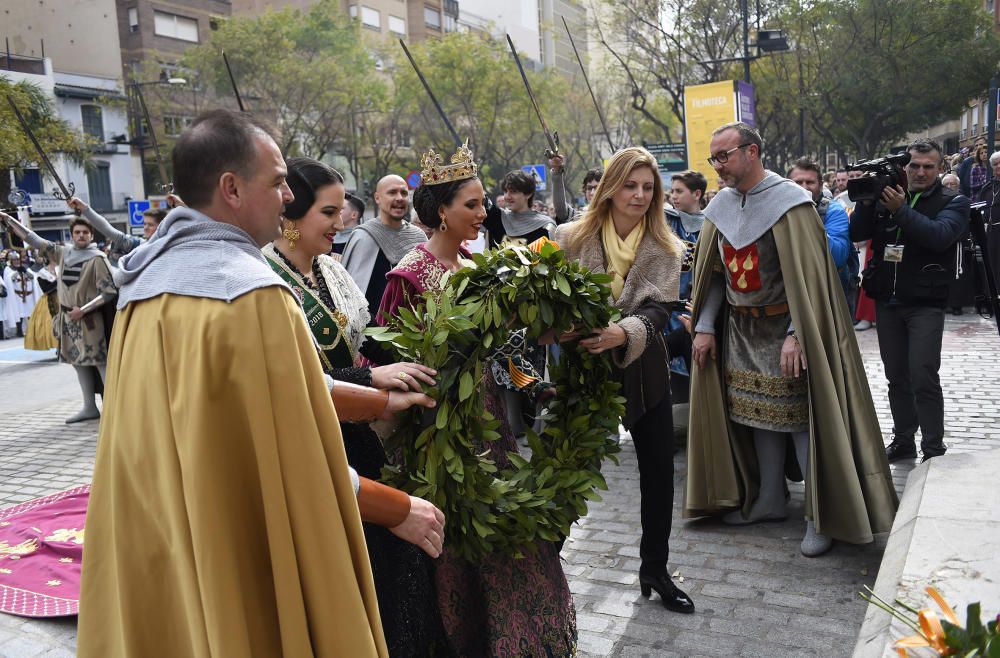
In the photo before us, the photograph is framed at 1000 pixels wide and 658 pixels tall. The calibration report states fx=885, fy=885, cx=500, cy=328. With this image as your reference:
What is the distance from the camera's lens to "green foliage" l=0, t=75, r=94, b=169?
25297mm

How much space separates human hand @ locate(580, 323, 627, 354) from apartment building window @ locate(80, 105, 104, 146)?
4567 centimetres

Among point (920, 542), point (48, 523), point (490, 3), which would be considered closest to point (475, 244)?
point (48, 523)

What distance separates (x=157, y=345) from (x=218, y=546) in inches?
17.2

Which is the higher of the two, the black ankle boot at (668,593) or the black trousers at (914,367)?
the black trousers at (914,367)

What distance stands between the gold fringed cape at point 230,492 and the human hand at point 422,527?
1.08ft

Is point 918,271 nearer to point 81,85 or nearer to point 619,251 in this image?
point 619,251

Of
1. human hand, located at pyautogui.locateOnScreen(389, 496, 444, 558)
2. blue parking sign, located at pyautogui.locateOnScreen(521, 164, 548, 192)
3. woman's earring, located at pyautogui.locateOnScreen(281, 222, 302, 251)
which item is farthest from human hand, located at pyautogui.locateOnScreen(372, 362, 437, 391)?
blue parking sign, located at pyautogui.locateOnScreen(521, 164, 548, 192)

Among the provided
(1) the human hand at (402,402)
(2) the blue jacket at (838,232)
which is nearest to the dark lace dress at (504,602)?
(1) the human hand at (402,402)

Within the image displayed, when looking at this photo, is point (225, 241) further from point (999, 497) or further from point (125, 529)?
point (999, 497)

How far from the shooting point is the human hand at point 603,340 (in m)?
3.32

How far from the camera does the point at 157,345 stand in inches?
73.2

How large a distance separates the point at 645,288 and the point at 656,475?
0.86 meters

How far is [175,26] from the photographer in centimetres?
4897

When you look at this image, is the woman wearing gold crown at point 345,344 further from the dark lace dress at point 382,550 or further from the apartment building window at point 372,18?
the apartment building window at point 372,18
